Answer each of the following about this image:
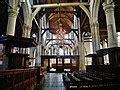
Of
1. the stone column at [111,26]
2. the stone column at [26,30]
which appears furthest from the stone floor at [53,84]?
the stone column at [26,30]

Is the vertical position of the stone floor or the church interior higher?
the church interior

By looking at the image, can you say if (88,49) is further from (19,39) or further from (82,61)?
(19,39)

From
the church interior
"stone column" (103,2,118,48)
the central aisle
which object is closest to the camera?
the church interior

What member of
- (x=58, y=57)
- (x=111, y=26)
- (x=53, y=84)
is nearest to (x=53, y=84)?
(x=53, y=84)

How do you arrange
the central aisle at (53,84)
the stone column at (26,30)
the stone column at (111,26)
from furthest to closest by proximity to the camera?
the stone column at (26,30), the stone column at (111,26), the central aisle at (53,84)

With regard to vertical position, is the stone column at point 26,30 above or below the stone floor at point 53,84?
above

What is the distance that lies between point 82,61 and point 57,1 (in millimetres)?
9352

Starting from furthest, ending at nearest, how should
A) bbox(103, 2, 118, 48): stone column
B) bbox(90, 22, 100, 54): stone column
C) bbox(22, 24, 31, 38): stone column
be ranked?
bbox(22, 24, 31, 38): stone column
bbox(90, 22, 100, 54): stone column
bbox(103, 2, 118, 48): stone column

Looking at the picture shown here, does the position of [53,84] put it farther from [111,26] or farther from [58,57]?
[58,57]

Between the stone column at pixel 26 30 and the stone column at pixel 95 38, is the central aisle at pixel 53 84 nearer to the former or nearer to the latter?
the stone column at pixel 95 38

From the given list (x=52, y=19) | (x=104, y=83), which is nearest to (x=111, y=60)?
(x=104, y=83)

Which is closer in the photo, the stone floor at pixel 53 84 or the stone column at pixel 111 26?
the stone floor at pixel 53 84

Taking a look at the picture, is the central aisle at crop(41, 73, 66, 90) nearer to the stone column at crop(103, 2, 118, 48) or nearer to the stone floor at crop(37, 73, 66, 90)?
the stone floor at crop(37, 73, 66, 90)

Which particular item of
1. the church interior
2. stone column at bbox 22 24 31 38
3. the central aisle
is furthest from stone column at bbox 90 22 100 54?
stone column at bbox 22 24 31 38
